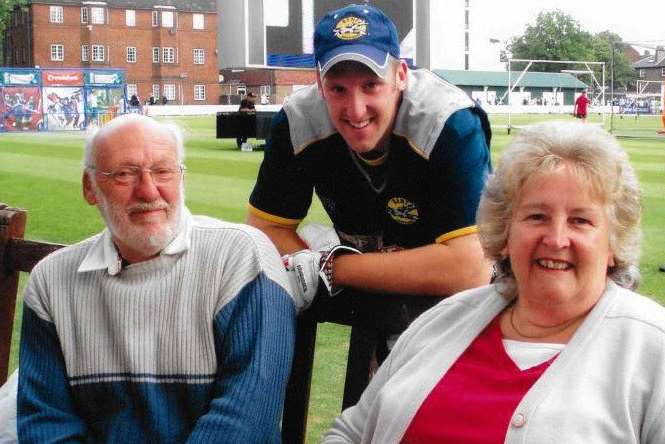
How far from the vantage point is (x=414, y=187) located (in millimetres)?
2926

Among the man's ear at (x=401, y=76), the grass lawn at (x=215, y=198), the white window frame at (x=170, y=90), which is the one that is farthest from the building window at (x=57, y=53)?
the man's ear at (x=401, y=76)

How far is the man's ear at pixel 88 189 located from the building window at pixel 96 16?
84.8 m

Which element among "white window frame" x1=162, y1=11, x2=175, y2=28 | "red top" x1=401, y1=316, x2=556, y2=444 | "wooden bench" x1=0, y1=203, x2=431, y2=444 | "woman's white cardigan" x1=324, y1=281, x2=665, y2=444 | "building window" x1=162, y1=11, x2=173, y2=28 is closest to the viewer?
"woman's white cardigan" x1=324, y1=281, x2=665, y2=444

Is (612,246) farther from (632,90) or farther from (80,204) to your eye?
(632,90)

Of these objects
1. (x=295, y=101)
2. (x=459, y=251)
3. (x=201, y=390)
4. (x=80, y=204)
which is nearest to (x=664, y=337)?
(x=459, y=251)

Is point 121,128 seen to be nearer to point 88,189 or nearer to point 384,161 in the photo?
point 88,189

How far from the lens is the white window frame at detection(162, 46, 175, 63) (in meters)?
85.5

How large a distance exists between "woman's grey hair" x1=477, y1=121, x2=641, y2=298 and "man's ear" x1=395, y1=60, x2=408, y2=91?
0.64 metres

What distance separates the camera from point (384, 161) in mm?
2957

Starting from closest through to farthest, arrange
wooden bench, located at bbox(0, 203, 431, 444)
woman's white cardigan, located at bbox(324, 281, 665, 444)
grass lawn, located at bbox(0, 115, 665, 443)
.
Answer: woman's white cardigan, located at bbox(324, 281, 665, 444)
wooden bench, located at bbox(0, 203, 431, 444)
grass lawn, located at bbox(0, 115, 665, 443)

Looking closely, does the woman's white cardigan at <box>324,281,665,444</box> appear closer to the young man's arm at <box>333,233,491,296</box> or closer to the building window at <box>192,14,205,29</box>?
the young man's arm at <box>333,233,491,296</box>

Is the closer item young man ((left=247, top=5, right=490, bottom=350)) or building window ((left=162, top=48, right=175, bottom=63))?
young man ((left=247, top=5, right=490, bottom=350))

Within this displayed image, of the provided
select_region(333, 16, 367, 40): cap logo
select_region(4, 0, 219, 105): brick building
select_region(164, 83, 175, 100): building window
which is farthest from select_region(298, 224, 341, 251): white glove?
select_region(164, 83, 175, 100): building window

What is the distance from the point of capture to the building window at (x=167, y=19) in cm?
8650
